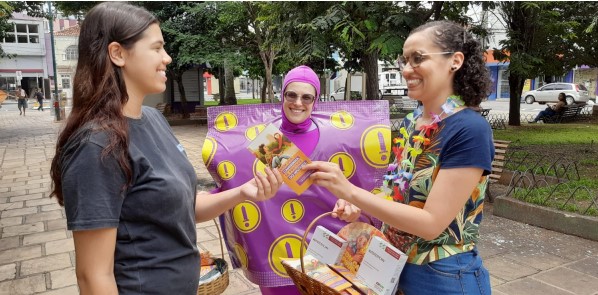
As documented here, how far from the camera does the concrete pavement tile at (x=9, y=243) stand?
188 inches

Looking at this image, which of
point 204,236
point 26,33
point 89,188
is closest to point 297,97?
point 89,188

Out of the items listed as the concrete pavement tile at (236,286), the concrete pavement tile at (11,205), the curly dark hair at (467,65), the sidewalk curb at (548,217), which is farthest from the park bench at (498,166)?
the concrete pavement tile at (11,205)

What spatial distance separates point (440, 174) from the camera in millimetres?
1427

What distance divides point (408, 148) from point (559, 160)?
7.46 meters

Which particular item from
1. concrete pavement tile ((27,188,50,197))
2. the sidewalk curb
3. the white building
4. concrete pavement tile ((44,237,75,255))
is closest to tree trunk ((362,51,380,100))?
Answer: the sidewalk curb

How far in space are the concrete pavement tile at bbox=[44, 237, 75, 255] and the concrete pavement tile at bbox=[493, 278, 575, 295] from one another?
393 centimetres

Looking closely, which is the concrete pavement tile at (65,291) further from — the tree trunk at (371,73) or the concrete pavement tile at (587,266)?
the tree trunk at (371,73)

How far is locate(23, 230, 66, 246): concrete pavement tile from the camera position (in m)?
4.94

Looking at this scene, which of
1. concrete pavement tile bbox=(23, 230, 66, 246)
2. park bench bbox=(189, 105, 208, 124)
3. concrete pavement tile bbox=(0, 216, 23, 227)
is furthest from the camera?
park bench bbox=(189, 105, 208, 124)

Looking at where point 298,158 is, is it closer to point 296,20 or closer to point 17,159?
point 296,20

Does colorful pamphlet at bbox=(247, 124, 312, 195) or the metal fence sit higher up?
colorful pamphlet at bbox=(247, 124, 312, 195)

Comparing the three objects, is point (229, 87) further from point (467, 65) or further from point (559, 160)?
point (467, 65)

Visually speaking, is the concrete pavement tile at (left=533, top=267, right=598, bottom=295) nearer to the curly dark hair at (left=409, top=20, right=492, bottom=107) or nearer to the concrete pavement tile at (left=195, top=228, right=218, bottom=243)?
the curly dark hair at (left=409, top=20, right=492, bottom=107)

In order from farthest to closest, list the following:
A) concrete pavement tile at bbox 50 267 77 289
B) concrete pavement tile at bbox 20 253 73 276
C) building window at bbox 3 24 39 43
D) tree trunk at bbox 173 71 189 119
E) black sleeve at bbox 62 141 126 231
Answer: building window at bbox 3 24 39 43
tree trunk at bbox 173 71 189 119
concrete pavement tile at bbox 20 253 73 276
concrete pavement tile at bbox 50 267 77 289
black sleeve at bbox 62 141 126 231
